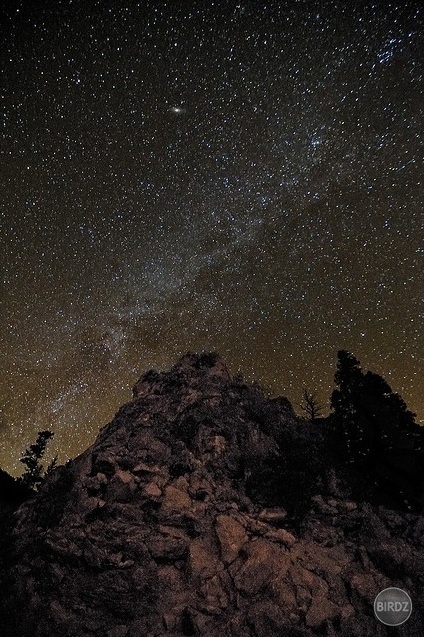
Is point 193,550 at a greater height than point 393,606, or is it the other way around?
point 393,606

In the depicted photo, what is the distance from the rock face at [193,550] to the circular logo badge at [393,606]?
1.09 ft

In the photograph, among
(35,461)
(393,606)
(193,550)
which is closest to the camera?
(393,606)

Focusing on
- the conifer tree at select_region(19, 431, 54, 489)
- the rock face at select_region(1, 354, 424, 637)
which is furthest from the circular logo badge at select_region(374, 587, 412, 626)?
the conifer tree at select_region(19, 431, 54, 489)

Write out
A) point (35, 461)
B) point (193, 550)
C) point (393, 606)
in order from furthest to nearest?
point (35, 461), point (193, 550), point (393, 606)

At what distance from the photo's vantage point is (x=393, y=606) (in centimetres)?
1911

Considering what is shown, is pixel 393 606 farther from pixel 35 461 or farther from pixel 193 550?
pixel 35 461

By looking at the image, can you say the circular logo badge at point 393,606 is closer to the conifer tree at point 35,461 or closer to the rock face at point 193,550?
the rock face at point 193,550

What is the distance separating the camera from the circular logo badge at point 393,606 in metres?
18.7

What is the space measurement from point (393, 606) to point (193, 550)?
39.6 ft

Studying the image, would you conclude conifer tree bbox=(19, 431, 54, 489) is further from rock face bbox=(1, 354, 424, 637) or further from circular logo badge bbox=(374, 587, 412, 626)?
circular logo badge bbox=(374, 587, 412, 626)

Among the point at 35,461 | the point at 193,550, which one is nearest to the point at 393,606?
the point at 193,550

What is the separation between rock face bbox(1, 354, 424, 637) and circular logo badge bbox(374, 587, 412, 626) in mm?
333

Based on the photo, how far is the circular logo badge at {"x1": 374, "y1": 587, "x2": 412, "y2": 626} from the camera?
61.2 ft

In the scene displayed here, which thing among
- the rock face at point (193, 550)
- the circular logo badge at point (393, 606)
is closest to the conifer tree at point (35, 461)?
the rock face at point (193, 550)
